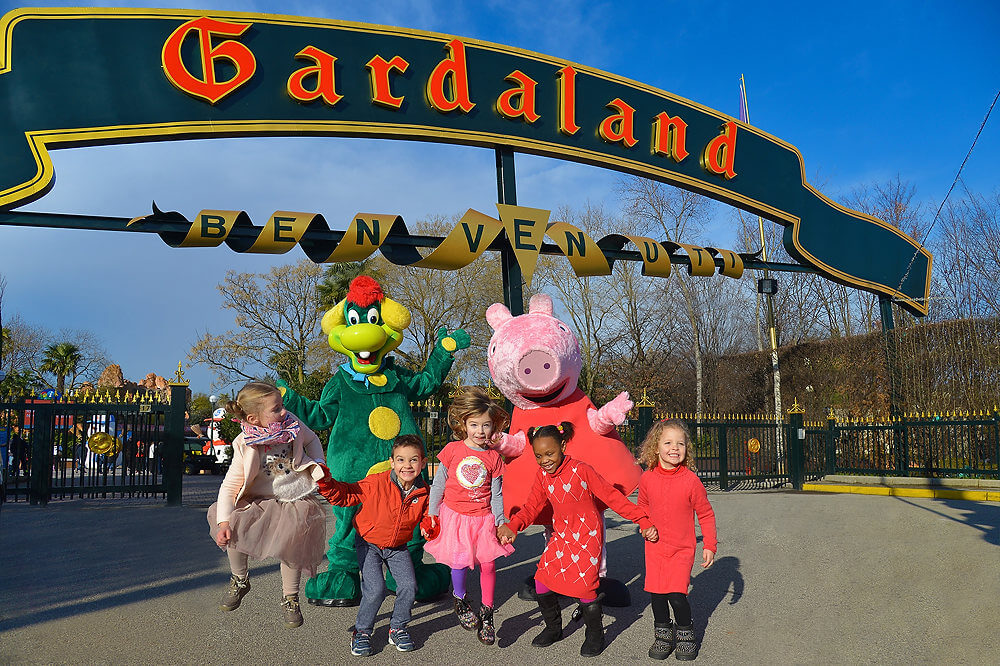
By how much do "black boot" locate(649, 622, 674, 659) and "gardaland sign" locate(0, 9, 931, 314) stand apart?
445cm

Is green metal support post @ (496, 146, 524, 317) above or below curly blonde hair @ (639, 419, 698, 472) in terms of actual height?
above

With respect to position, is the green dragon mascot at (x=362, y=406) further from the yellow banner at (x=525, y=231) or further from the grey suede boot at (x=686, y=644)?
the yellow banner at (x=525, y=231)

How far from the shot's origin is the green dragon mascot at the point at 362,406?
4.95 meters

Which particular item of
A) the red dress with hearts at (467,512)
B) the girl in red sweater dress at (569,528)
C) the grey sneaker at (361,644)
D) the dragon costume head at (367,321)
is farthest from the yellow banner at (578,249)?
the grey sneaker at (361,644)

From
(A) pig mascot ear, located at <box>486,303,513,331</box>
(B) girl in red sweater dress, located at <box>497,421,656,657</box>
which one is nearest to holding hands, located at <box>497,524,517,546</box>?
(B) girl in red sweater dress, located at <box>497,421,656,657</box>

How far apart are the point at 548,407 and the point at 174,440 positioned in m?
8.40

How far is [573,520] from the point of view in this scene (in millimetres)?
4027

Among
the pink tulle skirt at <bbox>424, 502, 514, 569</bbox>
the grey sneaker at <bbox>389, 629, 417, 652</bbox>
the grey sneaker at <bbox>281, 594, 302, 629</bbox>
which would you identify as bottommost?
the grey sneaker at <bbox>389, 629, 417, 652</bbox>

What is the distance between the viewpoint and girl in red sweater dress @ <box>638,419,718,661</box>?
12.7 ft

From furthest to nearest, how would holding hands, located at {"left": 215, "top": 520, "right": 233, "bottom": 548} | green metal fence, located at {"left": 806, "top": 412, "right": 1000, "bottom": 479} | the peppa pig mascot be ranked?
green metal fence, located at {"left": 806, "top": 412, "right": 1000, "bottom": 479} < the peppa pig mascot < holding hands, located at {"left": 215, "top": 520, "right": 233, "bottom": 548}

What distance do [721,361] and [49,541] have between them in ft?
80.4

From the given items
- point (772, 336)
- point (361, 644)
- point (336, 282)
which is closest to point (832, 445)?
point (772, 336)

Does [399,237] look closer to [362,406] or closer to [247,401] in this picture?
[362,406]

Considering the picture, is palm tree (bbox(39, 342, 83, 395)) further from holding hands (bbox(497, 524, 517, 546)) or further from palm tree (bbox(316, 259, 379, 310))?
holding hands (bbox(497, 524, 517, 546))
